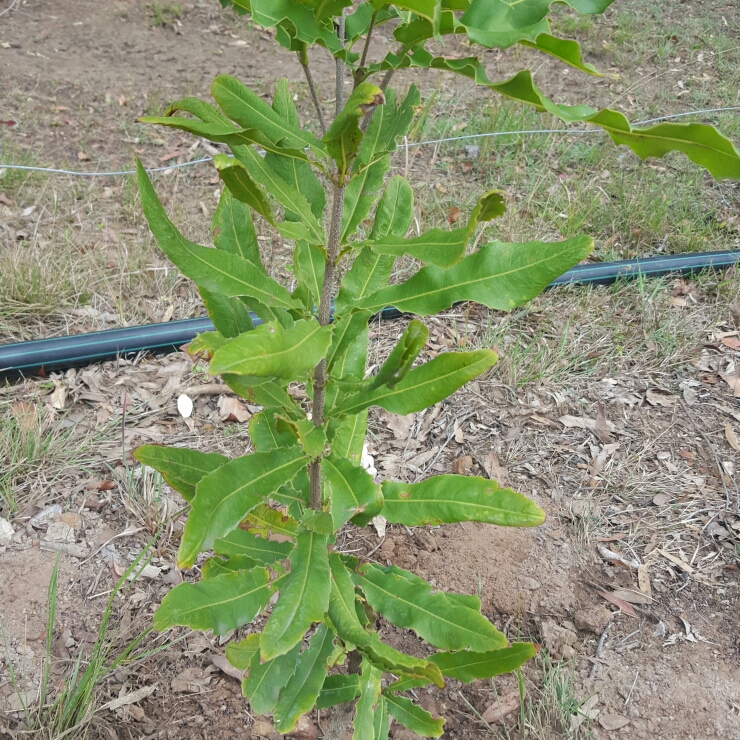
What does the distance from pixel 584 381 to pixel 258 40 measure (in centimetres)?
396

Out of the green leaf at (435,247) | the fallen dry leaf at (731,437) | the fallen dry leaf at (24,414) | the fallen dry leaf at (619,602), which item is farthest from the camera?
the fallen dry leaf at (731,437)

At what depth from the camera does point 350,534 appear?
206 centimetres

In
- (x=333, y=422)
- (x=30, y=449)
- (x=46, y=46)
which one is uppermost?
(x=333, y=422)

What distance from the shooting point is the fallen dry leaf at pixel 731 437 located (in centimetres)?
230

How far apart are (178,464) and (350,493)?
34cm

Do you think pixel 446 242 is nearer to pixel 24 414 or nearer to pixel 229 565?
pixel 229 565

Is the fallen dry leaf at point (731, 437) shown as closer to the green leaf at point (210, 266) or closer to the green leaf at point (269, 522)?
the green leaf at point (269, 522)

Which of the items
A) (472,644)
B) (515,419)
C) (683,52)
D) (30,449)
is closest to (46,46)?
(30,449)

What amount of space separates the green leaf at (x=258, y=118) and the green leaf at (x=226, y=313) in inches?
11.0

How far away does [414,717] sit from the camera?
1.32 metres

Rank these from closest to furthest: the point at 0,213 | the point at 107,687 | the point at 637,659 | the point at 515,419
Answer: the point at 107,687
the point at 637,659
the point at 515,419
the point at 0,213

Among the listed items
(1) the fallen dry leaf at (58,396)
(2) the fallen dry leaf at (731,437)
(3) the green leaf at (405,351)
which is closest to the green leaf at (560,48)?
(3) the green leaf at (405,351)

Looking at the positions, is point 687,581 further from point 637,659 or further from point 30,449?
point 30,449

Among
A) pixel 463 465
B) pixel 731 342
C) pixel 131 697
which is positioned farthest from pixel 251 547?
pixel 731 342
